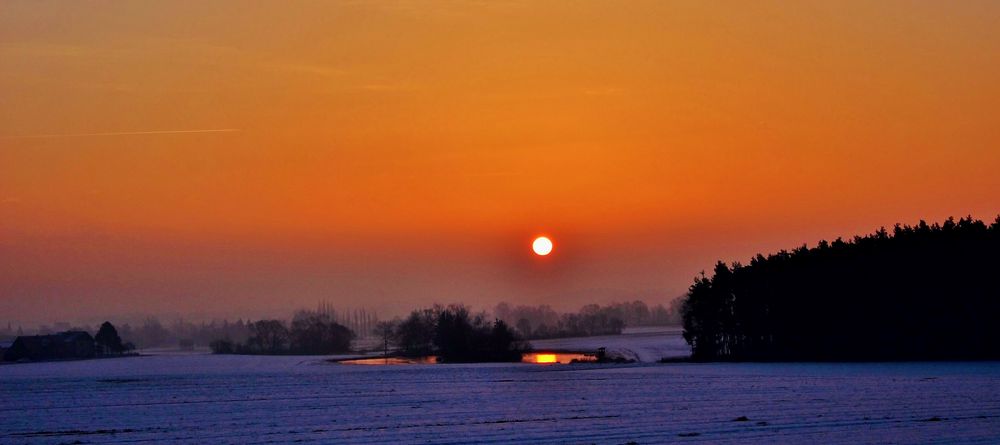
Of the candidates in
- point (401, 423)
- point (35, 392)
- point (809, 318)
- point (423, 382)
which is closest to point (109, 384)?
point (35, 392)

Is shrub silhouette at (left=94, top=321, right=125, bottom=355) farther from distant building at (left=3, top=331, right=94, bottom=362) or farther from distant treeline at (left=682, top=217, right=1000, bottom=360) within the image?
distant treeline at (left=682, top=217, right=1000, bottom=360)

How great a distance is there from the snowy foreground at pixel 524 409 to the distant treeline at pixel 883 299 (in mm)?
16967

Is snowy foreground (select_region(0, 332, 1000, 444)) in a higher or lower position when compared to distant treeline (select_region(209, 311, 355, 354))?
lower

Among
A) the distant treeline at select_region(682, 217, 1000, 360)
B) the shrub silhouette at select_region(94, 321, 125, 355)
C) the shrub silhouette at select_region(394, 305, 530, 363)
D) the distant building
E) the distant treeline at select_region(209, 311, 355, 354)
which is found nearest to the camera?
the distant treeline at select_region(682, 217, 1000, 360)

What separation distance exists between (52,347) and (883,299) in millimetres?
93337

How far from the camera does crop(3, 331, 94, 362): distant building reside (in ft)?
373

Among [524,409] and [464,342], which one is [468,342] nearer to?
[464,342]

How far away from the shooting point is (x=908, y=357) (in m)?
66.9

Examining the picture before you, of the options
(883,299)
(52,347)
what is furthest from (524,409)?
(52,347)

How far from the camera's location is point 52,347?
11781 cm

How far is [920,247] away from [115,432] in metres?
57.6

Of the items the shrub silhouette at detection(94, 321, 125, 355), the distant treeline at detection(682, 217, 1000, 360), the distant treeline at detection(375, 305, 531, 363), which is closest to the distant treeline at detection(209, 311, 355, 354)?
the shrub silhouette at detection(94, 321, 125, 355)

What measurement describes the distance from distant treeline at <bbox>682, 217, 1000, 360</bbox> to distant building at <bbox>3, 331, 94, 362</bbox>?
7916 centimetres

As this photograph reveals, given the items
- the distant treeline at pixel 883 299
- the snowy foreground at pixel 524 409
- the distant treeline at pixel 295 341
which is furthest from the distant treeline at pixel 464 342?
the snowy foreground at pixel 524 409
